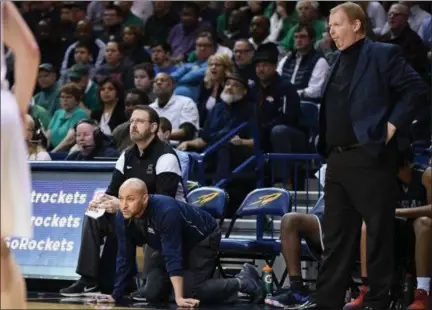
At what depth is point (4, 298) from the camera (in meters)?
4.95

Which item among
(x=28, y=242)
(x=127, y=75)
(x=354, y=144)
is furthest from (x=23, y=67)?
(x=127, y=75)

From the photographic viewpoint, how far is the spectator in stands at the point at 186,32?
14.4 meters

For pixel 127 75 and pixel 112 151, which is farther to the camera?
pixel 127 75

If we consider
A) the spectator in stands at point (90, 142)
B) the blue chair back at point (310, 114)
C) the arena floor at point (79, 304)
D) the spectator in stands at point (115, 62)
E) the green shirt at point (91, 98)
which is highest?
the spectator in stands at point (115, 62)

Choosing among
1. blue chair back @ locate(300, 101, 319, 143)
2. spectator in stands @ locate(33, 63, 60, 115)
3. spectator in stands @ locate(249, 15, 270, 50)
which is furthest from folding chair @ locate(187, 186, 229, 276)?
spectator in stands @ locate(33, 63, 60, 115)

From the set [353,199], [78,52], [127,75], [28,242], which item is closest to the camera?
[353,199]

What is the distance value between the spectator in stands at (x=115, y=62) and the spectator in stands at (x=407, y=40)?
336 centimetres

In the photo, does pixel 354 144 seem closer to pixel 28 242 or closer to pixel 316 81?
pixel 28 242

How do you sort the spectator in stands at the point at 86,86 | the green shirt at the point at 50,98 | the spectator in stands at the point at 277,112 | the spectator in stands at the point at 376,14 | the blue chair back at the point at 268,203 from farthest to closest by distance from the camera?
→ the green shirt at the point at 50,98 < the spectator in stands at the point at 86,86 < the spectator in stands at the point at 376,14 < the spectator in stands at the point at 277,112 < the blue chair back at the point at 268,203

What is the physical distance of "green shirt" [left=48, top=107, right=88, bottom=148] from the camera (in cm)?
1278

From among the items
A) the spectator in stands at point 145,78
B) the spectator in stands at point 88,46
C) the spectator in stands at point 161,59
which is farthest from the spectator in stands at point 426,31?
the spectator in stands at point 88,46

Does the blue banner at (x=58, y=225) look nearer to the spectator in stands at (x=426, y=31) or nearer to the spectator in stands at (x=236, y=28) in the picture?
the spectator in stands at (x=426, y=31)

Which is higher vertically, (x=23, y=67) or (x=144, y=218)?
(x=23, y=67)

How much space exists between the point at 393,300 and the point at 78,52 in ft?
24.5
